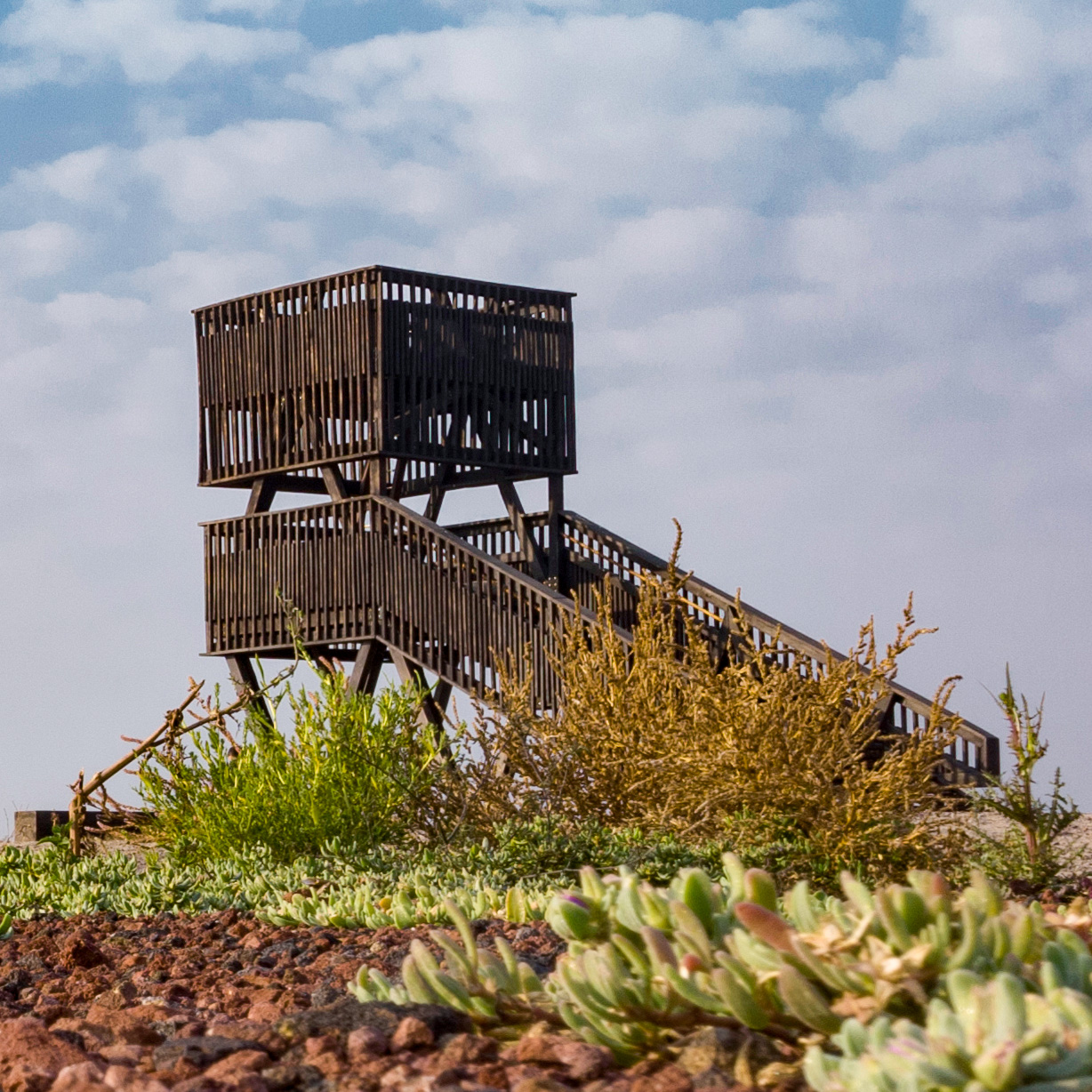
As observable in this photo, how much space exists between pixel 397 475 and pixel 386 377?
1.18 metres

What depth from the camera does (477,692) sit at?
1508 cm

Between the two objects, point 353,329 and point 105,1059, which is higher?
point 353,329

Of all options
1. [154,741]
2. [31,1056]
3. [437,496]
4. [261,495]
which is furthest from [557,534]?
[31,1056]

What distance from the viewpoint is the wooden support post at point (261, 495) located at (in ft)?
56.6

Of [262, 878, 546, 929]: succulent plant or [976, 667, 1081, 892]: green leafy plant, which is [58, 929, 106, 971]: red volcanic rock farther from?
[976, 667, 1081, 892]: green leafy plant

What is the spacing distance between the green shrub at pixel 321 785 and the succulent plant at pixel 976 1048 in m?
5.35

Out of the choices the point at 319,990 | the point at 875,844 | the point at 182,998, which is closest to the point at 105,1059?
the point at 319,990

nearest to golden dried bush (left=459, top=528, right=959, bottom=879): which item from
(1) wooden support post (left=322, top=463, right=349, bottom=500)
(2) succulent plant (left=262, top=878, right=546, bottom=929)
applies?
(2) succulent plant (left=262, top=878, right=546, bottom=929)

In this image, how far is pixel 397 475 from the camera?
16516 millimetres

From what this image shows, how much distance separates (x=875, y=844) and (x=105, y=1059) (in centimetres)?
470

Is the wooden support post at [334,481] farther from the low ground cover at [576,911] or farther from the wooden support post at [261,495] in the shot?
the low ground cover at [576,911]

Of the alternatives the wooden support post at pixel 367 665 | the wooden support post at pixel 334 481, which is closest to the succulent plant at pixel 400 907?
the wooden support post at pixel 367 665

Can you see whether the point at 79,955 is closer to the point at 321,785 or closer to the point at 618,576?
the point at 321,785

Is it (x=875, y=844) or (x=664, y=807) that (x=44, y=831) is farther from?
(x=875, y=844)
